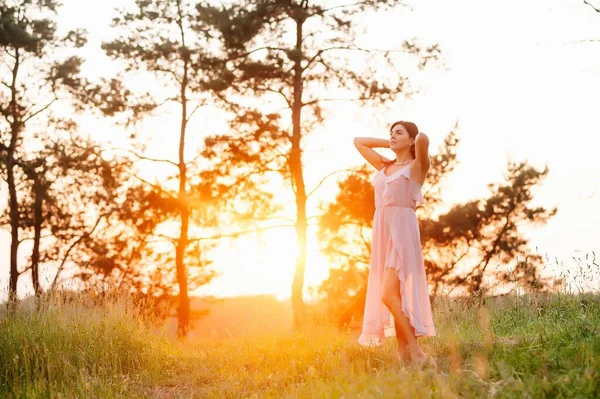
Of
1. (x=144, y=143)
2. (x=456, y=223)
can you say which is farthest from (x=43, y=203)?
(x=456, y=223)

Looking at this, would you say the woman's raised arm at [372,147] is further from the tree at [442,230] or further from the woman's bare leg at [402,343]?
the tree at [442,230]

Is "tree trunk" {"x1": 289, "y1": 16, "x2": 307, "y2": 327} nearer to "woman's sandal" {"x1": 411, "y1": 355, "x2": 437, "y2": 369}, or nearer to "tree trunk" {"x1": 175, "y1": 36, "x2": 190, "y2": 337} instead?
"tree trunk" {"x1": 175, "y1": 36, "x2": 190, "y2": 337}

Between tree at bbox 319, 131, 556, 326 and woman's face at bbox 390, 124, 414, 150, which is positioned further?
tree at bbox 319, 131, 556, 326

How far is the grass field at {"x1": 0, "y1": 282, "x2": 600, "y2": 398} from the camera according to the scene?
4.87 metres

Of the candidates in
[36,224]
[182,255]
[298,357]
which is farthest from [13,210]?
[298,357]

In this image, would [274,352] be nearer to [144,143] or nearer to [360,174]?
[360,174]

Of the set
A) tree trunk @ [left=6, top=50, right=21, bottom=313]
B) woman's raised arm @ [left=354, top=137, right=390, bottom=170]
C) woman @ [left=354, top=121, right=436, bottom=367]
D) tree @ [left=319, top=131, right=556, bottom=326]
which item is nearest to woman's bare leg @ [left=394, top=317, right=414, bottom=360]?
woman @ [left=354, top=121, right=436, bottom=367]

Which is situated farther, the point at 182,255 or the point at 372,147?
the point at 182,255

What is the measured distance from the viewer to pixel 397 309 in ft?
19.1

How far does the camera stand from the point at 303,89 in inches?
647

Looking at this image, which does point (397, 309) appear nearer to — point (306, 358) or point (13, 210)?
point (306, 358)

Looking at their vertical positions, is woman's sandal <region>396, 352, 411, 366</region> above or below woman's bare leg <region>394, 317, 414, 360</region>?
below

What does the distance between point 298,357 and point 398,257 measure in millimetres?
2043

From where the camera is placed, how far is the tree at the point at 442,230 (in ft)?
53.6
